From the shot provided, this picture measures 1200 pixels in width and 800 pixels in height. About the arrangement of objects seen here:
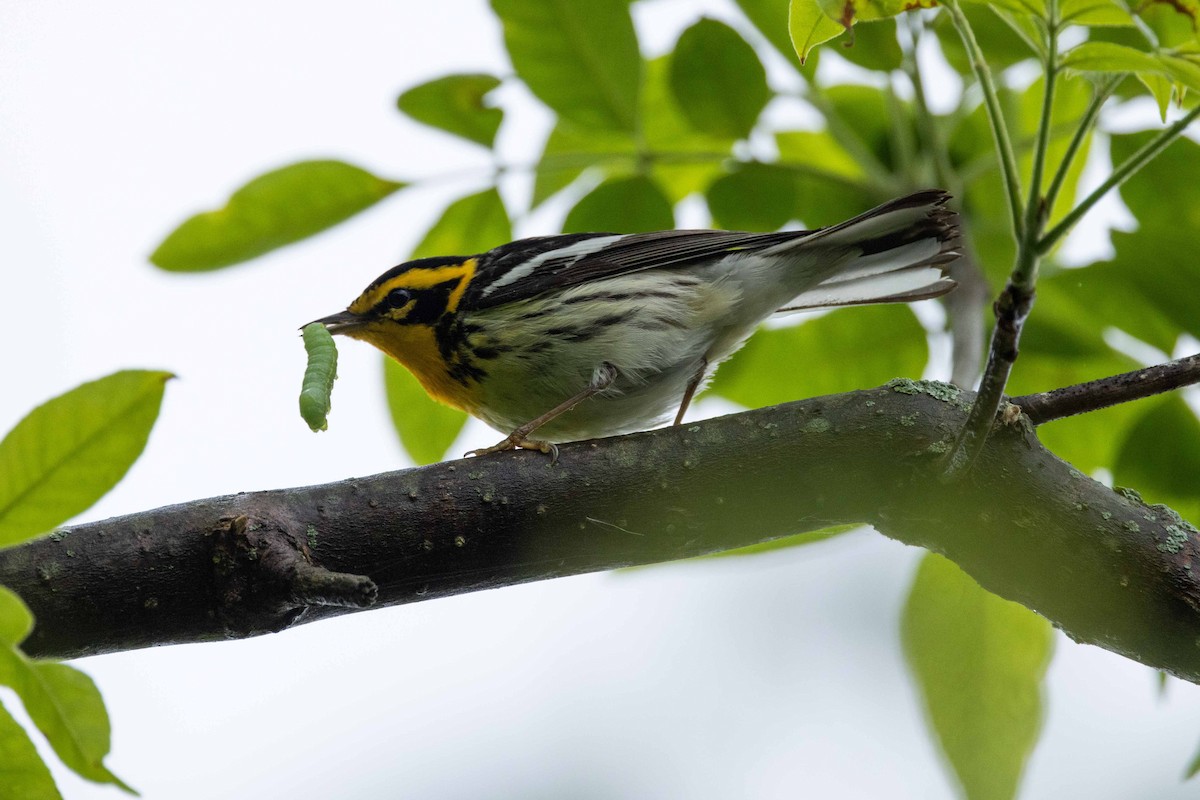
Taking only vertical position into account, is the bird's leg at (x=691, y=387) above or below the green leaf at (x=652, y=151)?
below

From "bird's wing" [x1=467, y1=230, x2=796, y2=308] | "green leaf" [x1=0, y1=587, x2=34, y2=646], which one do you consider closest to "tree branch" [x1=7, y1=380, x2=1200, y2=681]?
"green leaf" [x1=0, y1=587, x2=34, y2=646]

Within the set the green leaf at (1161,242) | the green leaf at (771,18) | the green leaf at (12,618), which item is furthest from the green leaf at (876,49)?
the green leaf at (12,618)

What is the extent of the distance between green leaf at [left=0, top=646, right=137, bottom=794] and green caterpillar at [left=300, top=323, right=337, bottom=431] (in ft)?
2.64

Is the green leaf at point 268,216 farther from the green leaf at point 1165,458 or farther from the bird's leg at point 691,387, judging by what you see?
the green leaf at point 1165,458

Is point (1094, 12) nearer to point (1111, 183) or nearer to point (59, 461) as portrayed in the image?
point (1111, 183)

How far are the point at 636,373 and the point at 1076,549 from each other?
5.42ft

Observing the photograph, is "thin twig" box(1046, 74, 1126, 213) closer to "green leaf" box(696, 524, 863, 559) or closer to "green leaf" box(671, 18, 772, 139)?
"green leaf" box(696, 524, 863, 559)

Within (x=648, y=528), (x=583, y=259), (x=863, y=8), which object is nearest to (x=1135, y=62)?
(x=863, y=8)

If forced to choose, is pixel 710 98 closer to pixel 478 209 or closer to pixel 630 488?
pixel 478 209

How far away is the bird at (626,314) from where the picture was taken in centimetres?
338

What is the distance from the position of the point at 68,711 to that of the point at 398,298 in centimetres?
287

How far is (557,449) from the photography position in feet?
7.63

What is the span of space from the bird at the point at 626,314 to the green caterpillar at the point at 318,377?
0.94 m

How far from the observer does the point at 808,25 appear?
1.57 m
